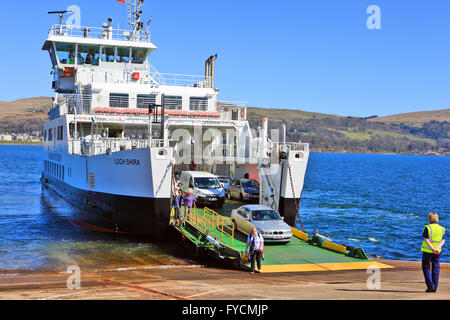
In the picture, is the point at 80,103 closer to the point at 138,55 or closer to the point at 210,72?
the point at 138,55

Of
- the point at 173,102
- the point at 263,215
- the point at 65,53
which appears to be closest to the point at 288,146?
the point at 263,215

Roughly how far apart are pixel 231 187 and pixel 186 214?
23.8 feet

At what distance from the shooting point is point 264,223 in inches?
714

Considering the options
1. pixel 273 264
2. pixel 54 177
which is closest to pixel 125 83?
pixel 54 177

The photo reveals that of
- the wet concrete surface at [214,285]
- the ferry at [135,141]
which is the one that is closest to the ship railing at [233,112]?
the ferry at [135,141]

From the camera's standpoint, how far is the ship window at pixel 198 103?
30.6 m

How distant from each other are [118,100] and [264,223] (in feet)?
48.7

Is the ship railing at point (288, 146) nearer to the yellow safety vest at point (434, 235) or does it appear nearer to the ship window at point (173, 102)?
the ship window at point (173, 102)

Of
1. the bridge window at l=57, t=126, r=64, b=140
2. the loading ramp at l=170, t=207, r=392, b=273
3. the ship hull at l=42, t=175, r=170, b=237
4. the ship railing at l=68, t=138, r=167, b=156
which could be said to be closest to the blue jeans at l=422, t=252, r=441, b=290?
the loading ramp at l=170, t=207, r=392, b=273

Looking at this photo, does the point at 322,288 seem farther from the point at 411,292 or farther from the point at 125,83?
the point at 125,83

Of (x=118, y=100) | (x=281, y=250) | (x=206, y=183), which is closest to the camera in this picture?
(x=281, y=250)

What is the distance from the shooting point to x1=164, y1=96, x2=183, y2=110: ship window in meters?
30.2

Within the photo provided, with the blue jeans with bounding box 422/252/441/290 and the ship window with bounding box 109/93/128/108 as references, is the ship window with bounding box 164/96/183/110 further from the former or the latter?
the blue jeans with bounding box 422/252/441/290

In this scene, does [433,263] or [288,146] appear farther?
[288,146]
